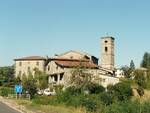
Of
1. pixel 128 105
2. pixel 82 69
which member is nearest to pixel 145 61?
pixel 82 69

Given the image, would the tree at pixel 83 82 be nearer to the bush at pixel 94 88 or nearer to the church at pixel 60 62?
the bush at pixel 94 88

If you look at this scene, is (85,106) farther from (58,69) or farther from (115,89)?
(58,69)

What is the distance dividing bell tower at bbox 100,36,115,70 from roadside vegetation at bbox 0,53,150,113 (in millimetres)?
13823

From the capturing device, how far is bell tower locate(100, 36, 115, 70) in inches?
4862

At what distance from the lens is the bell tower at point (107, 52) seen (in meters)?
124

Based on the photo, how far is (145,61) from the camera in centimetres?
15712

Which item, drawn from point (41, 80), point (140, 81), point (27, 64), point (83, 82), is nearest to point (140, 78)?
point (140, 81)

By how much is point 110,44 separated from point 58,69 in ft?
104

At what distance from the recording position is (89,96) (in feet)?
158

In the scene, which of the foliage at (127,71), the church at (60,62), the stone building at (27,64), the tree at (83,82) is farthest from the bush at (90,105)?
the stone building at (27,64)

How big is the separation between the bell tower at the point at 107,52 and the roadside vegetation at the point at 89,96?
45.4 ft

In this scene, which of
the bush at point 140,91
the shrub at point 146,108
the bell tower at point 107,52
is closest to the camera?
the shrub at point 146,108

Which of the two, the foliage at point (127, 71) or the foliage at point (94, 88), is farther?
the foliage at point (127, 71)

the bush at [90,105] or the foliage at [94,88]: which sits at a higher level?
the foliage at [94,88]
